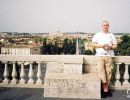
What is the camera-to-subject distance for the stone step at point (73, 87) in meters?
7.59

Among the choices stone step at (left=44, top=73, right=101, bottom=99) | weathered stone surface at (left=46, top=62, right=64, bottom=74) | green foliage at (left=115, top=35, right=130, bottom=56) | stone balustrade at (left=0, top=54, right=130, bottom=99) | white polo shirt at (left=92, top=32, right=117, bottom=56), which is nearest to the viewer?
stone step at (left=44, top=73, right=101, bottom=99)

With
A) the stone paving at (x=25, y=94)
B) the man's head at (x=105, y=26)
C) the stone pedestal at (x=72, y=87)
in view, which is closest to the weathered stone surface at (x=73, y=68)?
the stone pedestal at (x=72, y=87)

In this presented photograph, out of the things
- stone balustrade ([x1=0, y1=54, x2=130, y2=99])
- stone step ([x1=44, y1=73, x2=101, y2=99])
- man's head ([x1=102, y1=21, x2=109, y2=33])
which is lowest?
stone step ([x1=44, y1=73, x2=101, y2=99])

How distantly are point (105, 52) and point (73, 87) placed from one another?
1220 millimetres

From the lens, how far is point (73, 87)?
300 inches

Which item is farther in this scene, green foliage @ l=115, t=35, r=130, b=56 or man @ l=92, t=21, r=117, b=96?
green foliage @ l=115, t=35, r=130, b=56

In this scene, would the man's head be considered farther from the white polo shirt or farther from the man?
the white polo shirt

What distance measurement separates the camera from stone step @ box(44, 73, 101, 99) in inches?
299

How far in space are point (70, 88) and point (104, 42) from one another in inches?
56.4

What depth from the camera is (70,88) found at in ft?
25.0

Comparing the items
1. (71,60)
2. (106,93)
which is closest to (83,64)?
(71,60)

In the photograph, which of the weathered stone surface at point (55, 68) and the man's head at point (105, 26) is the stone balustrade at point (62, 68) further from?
the man's head at point (105, 26)

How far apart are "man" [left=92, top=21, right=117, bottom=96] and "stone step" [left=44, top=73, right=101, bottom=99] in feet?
1.00

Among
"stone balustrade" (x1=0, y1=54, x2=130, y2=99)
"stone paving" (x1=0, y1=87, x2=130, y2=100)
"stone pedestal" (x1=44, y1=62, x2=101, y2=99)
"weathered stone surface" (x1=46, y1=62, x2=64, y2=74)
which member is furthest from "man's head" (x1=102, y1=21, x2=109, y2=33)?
"stone paving" (x1=0, y1=87, x2=130, y2=100)
